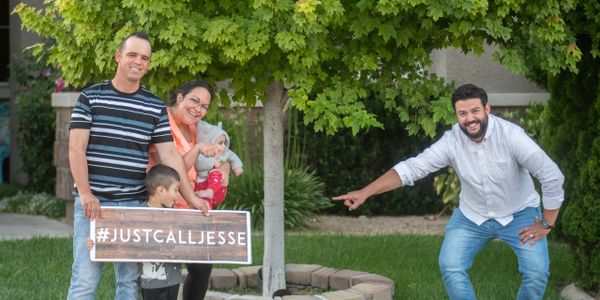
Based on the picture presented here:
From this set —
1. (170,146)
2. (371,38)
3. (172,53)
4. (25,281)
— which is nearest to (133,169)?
(170,146)

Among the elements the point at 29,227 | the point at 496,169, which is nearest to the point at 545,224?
the point at 496,169

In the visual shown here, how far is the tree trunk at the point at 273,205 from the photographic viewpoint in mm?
6789

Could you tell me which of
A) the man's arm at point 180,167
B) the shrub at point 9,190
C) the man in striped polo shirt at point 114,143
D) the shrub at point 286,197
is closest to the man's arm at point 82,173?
the man in striped polo shirt at point 114,143

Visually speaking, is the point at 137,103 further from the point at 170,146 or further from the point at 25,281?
the point at 25,281

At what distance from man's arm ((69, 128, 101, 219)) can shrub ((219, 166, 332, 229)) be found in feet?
17.1

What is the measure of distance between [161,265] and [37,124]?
7.88m

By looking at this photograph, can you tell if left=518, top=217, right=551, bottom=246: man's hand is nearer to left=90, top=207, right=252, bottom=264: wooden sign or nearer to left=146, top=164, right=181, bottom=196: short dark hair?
left=90, top=207, right=252, bottom=264: wooden sign

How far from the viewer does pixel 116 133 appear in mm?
4965

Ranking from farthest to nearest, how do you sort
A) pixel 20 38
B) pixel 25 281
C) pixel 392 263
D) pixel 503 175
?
pixel 20 38
pixel 392 263
pixel 25 281
pixel 503 175

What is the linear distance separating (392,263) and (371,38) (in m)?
2.49

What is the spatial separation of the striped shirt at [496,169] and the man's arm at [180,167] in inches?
43.6

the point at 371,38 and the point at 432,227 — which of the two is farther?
the point at 432,227

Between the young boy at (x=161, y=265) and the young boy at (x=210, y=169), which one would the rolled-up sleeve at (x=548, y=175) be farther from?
the young boy at (x=161, y=265)

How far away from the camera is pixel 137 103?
501 cm
